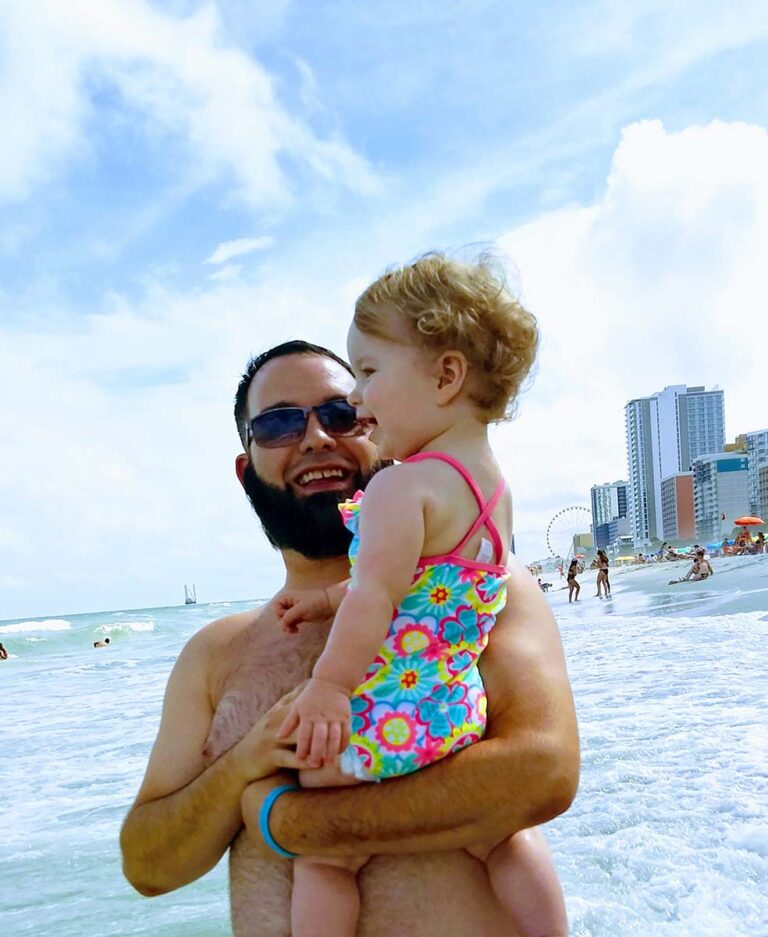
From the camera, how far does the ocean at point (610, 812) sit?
3.82 m

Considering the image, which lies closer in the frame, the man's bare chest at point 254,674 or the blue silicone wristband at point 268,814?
the blue silicone wristband at point 268,814

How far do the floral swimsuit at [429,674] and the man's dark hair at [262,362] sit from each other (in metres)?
1.07

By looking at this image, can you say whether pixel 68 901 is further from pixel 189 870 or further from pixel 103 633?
pixel 103 633

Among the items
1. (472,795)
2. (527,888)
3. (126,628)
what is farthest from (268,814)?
(126,628)

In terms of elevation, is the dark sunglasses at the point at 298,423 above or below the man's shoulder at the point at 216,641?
above

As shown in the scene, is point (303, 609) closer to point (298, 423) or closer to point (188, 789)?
point (188, 789)

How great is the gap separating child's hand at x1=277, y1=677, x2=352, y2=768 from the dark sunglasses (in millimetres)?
1027

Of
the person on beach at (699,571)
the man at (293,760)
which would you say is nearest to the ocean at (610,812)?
the man at (293,760)

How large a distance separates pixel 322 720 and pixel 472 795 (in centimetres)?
32

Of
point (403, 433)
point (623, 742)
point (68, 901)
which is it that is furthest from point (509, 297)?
point (623, 742)

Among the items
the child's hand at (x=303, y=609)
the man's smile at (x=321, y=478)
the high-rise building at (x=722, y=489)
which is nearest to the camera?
the child's hand at (x=303, y=609)

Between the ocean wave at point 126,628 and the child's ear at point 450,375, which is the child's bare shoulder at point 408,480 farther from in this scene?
the ocean wave at point 126,628

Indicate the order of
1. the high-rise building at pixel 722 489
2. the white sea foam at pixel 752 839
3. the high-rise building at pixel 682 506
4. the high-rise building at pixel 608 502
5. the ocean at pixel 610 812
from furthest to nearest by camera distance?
the high-rise building at pixel 608 502 → the high-rise building at pixel 682 506 → the high-rise building at pixel 722 489 → the white sea foam at pixel 752 839 → the ocean at pixel 610 812

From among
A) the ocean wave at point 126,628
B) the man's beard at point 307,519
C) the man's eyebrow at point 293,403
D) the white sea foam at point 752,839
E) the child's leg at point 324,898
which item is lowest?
the ocean wave at point 126,628
